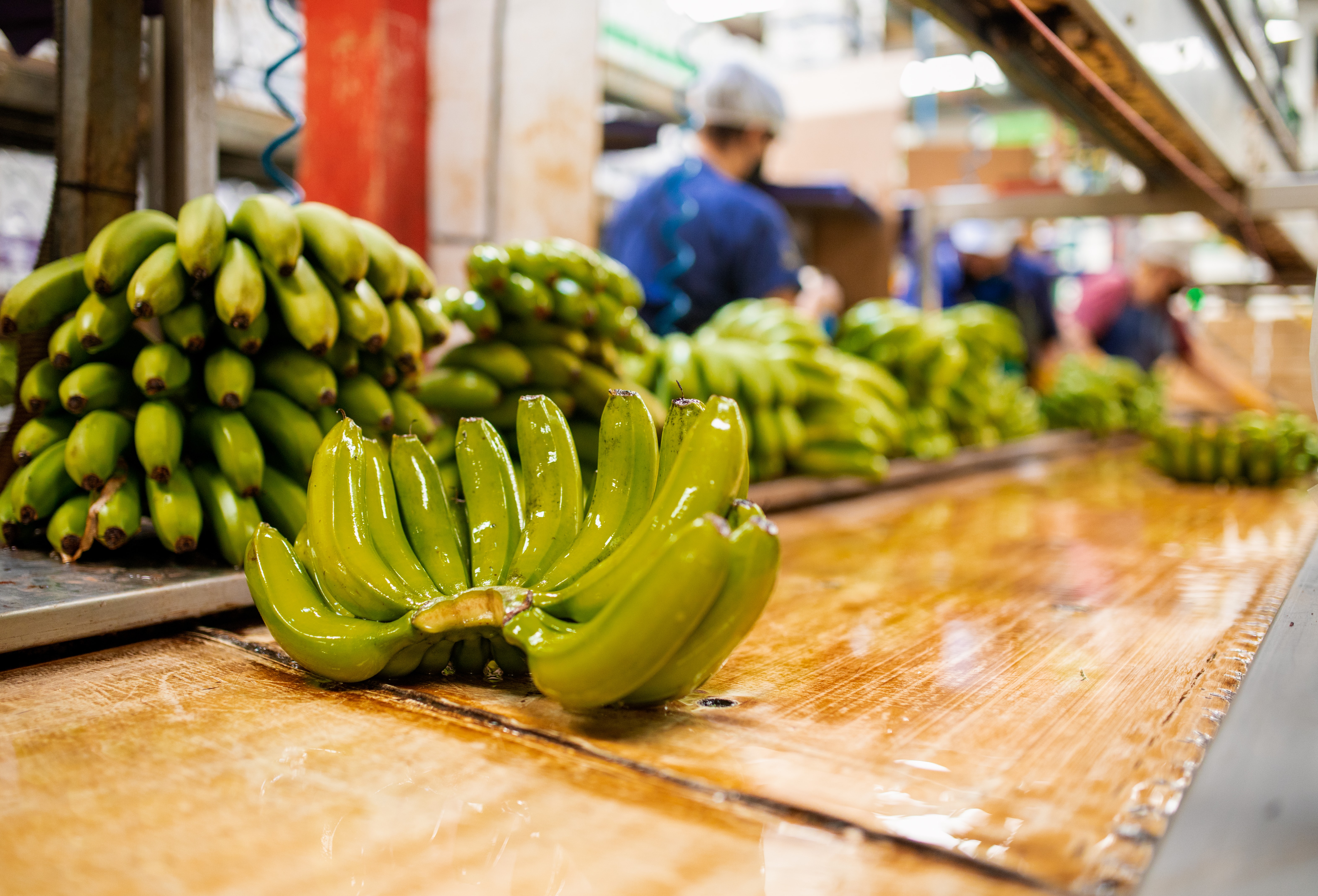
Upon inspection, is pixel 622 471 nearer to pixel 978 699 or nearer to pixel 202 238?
pixel 978 699

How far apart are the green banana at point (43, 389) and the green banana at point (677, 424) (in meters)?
1.01

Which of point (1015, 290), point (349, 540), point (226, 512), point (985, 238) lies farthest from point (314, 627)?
point (985, 238)

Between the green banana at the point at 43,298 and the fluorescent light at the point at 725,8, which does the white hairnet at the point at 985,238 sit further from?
the green banana at the point at 43,298

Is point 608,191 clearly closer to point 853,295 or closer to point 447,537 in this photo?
point 853,295

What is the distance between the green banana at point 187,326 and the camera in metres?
1.40

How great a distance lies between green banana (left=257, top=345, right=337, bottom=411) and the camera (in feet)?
4.82

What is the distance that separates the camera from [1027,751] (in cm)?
92

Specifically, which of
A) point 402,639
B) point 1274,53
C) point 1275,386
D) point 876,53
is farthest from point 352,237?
point 1275,386

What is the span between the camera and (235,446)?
4.62 feet

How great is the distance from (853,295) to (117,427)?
513cm

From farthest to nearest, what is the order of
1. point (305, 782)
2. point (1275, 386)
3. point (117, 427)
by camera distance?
point (1275, 386), point (117, 427), point (305, 782)

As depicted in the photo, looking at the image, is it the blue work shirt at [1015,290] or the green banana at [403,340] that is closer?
the green banana at [403,340]

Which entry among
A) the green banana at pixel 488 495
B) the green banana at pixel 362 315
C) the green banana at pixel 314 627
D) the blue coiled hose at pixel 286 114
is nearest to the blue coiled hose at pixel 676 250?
the blue coiled hose at pixel 286 114

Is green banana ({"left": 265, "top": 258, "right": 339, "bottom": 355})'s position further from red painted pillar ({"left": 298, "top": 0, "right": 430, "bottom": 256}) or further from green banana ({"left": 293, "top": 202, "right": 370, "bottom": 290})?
red painted pillar ({"left": 298, "top": 0, "right": 430, "bottom": 256})
